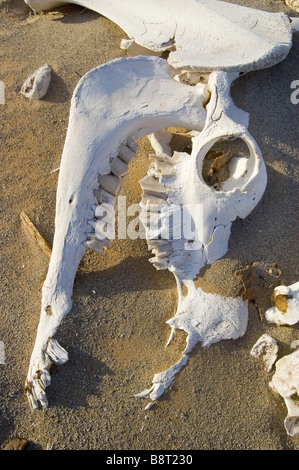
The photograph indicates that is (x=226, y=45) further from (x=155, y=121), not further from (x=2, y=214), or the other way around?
(x=2, y=214)

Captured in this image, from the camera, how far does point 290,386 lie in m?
2.46

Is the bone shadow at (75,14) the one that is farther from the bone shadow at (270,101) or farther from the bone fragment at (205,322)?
the bone fragment at (205,322)

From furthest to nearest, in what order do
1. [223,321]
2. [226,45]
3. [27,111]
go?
[27,111] < [226,45] < [223,321]

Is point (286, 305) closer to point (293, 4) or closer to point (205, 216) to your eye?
point (205, 216)

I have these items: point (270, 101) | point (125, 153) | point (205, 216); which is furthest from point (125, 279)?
point (270, 101)

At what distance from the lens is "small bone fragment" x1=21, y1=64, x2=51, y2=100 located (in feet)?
11.9

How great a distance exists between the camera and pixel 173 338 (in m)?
2.69

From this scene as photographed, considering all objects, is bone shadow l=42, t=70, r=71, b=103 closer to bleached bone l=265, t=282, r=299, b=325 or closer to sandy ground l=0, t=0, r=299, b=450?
sandy ground l=0, t=0, r=299, b=450

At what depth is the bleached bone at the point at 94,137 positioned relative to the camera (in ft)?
8.64

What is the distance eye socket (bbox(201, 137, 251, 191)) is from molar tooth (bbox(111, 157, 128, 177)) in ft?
1.83

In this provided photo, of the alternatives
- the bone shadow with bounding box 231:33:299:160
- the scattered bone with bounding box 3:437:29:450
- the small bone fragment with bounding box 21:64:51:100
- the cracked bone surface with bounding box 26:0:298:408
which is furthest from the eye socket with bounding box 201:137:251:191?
the scattered bone with bounding box 3:437:29:450
